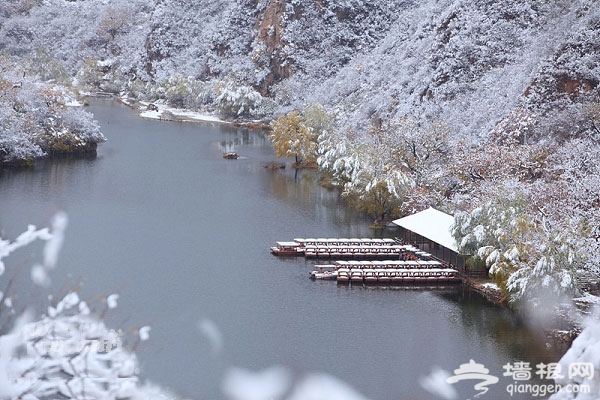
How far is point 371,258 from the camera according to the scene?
41.6 meters

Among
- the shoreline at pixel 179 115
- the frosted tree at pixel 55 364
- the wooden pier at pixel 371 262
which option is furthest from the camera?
the shoreline at pixel 179 115

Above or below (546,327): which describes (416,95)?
above

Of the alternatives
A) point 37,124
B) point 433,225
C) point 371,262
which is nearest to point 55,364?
point 371,262

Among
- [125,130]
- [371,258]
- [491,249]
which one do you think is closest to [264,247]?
[371,258]

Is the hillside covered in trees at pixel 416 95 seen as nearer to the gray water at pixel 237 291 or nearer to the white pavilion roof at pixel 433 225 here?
the white pavilion roof at pixel 433 225

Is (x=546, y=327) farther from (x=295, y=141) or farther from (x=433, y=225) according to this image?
(x=295, y=141)

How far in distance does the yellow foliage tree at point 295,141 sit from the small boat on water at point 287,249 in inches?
1096

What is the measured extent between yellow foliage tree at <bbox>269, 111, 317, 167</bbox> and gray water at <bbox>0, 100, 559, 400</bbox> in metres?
7.49

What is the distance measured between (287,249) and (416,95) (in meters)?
38.1

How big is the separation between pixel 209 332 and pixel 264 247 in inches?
509

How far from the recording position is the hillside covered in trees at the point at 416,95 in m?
36.6

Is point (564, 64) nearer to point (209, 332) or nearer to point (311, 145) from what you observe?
point (311, 145)

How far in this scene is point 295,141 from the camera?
228 feet

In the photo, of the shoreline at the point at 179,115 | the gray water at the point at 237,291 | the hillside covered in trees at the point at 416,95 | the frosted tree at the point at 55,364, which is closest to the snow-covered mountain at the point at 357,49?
the hillside covered in trees at the point at 416,95
